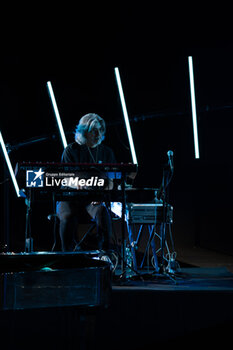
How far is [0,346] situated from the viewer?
229cm

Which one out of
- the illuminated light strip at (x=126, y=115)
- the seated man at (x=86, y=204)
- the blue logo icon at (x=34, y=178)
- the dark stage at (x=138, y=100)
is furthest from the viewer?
the dark stage at (x=138, y=100)

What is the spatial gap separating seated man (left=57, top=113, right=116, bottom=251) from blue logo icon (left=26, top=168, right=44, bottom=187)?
0.67m

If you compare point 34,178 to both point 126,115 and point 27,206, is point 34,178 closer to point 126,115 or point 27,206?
point 27,206

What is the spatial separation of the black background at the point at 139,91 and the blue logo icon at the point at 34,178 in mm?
2413

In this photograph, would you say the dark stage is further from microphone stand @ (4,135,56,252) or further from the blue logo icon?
the blue logo icon

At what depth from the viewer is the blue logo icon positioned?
3195 mm

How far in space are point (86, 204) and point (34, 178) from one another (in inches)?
34.6

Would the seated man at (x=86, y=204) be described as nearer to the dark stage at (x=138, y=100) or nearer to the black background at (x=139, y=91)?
the dark stage at (x=138, y=100)

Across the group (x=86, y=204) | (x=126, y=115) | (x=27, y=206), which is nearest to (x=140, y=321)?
(x=27, y=206)

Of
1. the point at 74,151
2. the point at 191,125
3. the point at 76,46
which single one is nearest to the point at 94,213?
the point at 74,151

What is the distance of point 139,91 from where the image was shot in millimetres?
5797

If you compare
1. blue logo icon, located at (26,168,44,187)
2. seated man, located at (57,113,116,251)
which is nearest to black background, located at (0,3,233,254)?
seated man, located at (57,113,116,251)

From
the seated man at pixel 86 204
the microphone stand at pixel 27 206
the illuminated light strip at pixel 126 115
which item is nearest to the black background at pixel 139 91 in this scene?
the illuminated light strip at pixel 126 115

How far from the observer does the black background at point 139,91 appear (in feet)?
18.6
